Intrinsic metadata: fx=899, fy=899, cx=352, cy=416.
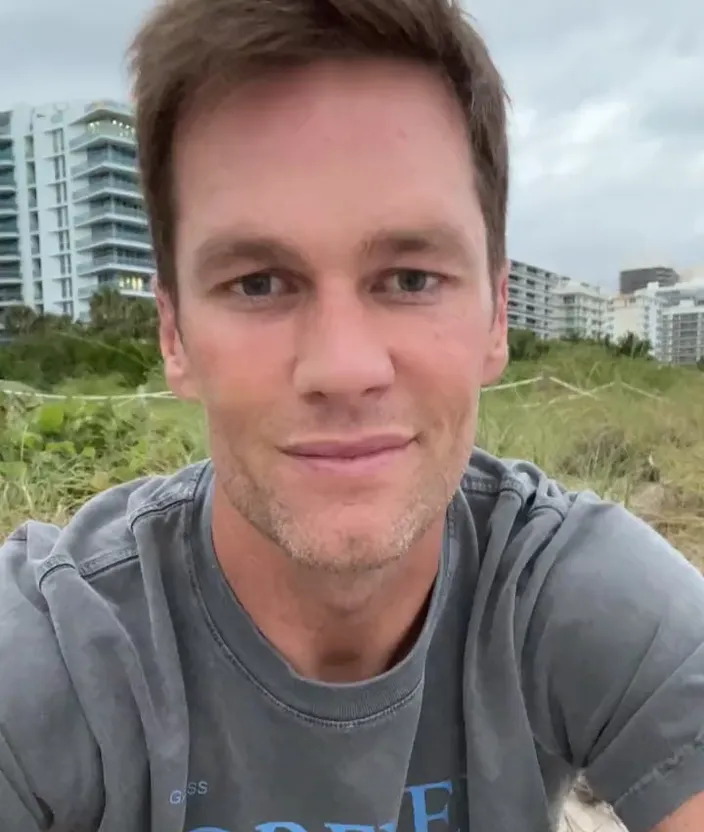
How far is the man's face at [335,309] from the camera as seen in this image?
75 centimetres

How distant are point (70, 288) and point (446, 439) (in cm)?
301

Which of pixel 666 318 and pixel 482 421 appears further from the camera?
pixel 666 318

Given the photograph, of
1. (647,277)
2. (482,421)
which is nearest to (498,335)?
(482,421)

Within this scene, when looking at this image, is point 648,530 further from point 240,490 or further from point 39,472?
point 39,472

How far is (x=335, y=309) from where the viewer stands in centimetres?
75

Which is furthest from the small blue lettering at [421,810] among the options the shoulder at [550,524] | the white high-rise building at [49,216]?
the white high-rise building at [49,216]

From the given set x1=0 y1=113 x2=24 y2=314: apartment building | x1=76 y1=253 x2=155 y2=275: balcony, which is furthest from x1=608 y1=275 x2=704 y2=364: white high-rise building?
x1=0 y1=113 x2=24 y2=314: apartment building

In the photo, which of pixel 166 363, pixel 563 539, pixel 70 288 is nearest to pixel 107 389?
pixel 70 288

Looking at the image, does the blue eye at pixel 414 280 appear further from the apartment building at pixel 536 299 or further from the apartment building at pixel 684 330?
the apartment building at pixel 684 330

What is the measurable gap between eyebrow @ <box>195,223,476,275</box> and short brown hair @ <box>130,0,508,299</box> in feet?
0.31

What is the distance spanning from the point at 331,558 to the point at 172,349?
31cm

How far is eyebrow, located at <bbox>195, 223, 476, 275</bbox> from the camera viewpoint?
760 mm

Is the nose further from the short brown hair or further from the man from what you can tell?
the short brown hair

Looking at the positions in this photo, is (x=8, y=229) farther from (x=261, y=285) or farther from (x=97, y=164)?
(x=261, y=285)
